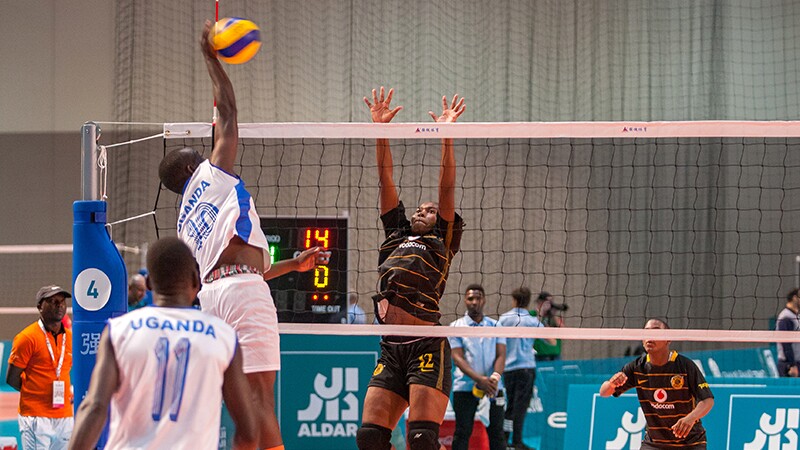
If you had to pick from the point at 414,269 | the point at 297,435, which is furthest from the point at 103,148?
the point at 297,435

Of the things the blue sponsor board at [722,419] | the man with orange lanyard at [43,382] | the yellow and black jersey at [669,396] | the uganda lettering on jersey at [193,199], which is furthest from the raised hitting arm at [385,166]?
the man with orange lanyard at [43,382]

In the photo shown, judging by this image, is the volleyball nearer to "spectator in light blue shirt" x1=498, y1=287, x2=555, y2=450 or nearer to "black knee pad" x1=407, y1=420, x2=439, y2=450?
"black knee pad" x1=407, y1=420, x2=439, y2=450

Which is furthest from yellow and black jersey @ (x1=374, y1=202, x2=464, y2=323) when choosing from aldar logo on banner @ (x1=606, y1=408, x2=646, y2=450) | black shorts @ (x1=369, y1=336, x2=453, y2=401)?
aldar logo on banner @ (x1=606, y1=408, x2=646, y2=450)

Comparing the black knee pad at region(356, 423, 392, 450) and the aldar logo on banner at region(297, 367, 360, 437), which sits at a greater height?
the black knee pad at region(356, 423, 392, 450)

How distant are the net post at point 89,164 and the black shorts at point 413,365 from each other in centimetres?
Result: 207

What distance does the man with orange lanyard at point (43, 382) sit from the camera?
9414 millimetres

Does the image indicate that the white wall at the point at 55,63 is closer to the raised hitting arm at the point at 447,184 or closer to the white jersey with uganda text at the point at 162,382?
the raised hitting arm at the point at 447,184

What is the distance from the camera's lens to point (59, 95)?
15094mm

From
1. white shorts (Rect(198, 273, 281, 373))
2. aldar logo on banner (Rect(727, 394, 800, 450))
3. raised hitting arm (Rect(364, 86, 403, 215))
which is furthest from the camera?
aldar logo on banner (Rect(727, 394, 800, 450))

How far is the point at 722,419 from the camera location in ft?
30.5

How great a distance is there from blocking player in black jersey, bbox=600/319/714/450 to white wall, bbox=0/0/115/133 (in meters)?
9.76

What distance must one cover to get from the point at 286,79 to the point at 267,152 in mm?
1105

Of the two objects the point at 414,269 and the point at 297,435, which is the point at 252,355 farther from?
the point at 297,435

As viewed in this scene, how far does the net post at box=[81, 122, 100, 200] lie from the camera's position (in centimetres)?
602
